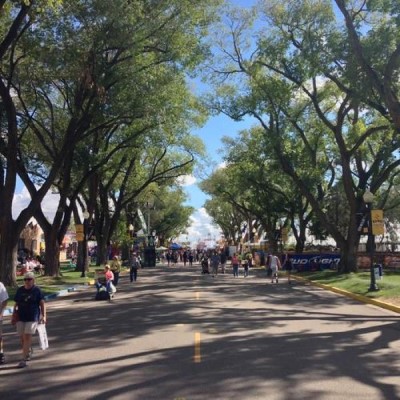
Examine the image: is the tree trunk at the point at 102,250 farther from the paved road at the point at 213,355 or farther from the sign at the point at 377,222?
the paved road at the point at 213,355

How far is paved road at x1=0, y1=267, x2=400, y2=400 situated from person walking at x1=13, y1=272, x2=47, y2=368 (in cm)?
35

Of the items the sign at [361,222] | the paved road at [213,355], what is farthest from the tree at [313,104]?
the paved road at [213,355]

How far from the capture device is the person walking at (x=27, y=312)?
880 centimetres

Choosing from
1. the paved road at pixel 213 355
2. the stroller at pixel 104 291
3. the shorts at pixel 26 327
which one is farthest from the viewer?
the stroller at pixel 104 291

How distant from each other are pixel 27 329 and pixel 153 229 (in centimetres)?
9415

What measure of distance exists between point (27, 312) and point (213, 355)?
305 centimetres

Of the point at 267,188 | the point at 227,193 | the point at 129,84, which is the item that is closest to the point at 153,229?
the point at 227,193

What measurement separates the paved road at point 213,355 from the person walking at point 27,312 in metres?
0.35

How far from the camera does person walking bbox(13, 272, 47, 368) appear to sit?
28.9 feet

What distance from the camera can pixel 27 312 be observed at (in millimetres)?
8852

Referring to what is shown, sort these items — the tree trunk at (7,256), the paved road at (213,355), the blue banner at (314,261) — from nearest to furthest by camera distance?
the paved road at (213,355) < the tree trunk at (7,256) < the blue banner at (314,261)

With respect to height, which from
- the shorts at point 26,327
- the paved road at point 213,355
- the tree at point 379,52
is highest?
the tree at point 379,52

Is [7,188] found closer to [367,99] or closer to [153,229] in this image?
[367,99]

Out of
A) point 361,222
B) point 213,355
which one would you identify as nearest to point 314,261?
point 361,222
